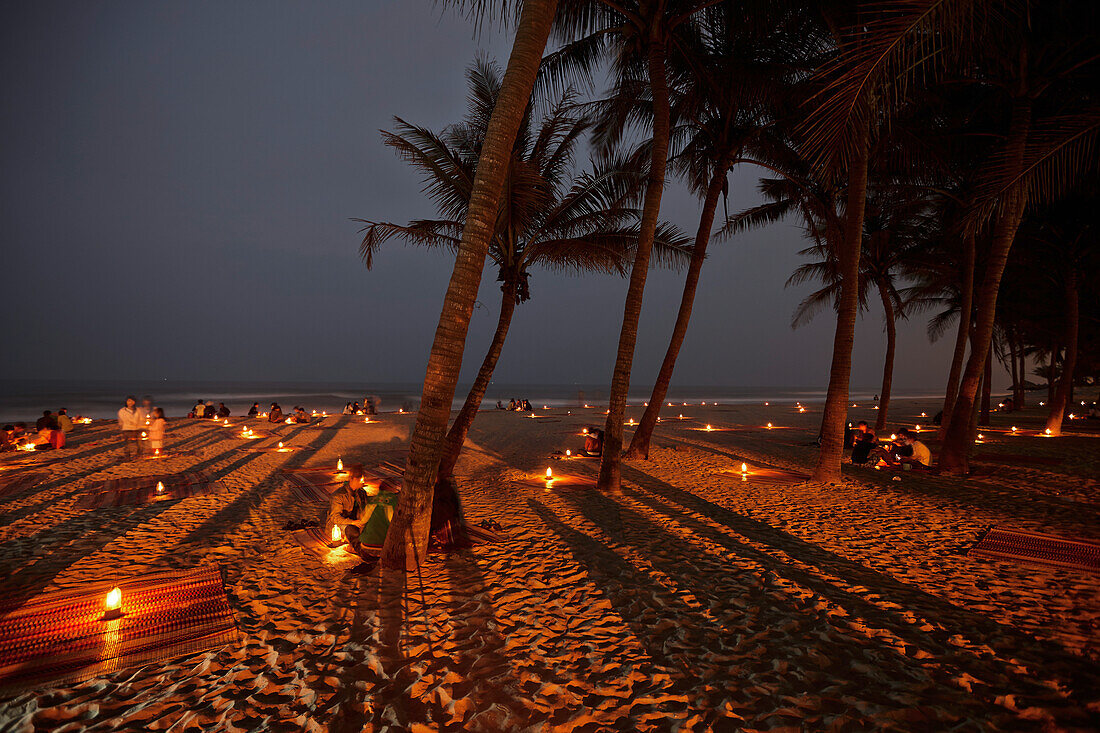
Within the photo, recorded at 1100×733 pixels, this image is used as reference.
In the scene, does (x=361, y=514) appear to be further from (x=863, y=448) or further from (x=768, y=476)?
(x=863, y=448)

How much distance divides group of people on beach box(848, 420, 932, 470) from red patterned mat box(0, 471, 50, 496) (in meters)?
16.6

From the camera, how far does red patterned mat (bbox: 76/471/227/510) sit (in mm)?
7684

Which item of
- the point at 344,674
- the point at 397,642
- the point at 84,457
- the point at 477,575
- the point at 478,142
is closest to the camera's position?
the point at 344,674

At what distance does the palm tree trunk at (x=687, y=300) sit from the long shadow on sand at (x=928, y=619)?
517cm

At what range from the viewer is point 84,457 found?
11.7 m

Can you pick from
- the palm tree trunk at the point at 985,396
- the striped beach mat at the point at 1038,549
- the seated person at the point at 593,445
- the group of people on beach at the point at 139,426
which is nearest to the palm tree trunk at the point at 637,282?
the seated person at the point at 593,445

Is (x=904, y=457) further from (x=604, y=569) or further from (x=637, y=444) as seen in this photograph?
(x=604, y=569)

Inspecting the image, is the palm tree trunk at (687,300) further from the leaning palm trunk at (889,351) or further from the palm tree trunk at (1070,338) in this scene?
the palm tree trunk at (1070,338)

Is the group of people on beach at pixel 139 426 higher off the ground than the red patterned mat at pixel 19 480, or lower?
higher

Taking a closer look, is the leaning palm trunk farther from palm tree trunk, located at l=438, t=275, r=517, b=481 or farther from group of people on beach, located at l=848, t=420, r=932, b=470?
palm tree trunk, located at l=438, t=275, r=517, b=481

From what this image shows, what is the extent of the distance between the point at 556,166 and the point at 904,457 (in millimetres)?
9994

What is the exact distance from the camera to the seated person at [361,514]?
17.9 feet

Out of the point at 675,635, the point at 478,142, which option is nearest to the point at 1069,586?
the point at 675,635

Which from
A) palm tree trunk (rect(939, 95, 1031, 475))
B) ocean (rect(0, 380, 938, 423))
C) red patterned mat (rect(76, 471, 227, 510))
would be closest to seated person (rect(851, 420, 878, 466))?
palm tree trunk (rect(939, 95, 1031, 475))
